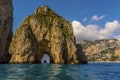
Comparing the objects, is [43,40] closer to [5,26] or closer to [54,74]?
[5,26]

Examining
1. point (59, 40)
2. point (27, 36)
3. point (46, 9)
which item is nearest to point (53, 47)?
point (59, 40)

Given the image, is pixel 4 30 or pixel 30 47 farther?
pixel 4 30

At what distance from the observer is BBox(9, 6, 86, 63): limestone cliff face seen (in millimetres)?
128750

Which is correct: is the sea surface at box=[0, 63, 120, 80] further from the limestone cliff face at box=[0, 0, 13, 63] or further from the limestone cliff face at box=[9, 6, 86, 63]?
the limestone cliff face at box=[0, 0, 13, 63]

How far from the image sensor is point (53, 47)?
133750 mm

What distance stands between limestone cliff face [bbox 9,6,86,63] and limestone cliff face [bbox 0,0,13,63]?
36.8 ft

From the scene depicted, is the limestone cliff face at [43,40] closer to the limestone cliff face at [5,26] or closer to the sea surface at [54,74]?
the limestone cliff face at [5,26]

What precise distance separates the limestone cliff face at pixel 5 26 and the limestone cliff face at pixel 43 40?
1123 centimetres

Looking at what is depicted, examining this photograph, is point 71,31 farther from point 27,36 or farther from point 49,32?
point 27,36

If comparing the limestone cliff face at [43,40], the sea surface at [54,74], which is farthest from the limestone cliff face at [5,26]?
the sea surface at [54,74]

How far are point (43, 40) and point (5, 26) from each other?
25434mm

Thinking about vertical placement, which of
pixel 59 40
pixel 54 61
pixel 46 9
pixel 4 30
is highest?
pixel 46 9

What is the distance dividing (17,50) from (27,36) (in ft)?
30.2

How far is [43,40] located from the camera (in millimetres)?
138125
